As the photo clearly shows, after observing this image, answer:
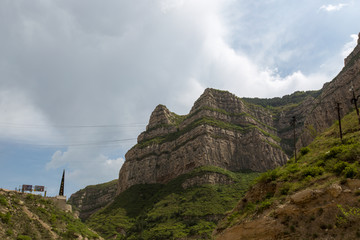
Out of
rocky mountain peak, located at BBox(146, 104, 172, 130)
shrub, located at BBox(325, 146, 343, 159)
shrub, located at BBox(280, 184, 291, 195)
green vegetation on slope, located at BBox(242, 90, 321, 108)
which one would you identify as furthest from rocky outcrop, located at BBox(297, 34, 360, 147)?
green vegetation on slope, located at BBox(242, 90, 321, 108)

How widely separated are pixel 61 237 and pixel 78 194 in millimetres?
135425

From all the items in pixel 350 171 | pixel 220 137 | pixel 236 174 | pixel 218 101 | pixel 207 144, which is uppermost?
pixel 218 101

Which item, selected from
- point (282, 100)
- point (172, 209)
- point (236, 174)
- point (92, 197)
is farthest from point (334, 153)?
point (282, 100)

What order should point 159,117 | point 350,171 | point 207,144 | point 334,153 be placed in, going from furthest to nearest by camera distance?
1. point 159,117
2. point 207,144
3. point 334,153
4. point 350,171

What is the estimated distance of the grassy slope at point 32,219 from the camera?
3597 centimetres

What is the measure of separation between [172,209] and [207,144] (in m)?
34.7

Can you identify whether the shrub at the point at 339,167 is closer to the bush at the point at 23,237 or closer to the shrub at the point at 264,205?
the shrub at the point at 264,205

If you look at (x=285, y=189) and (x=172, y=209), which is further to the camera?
(x=172, y=209)

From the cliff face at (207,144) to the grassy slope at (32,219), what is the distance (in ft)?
204

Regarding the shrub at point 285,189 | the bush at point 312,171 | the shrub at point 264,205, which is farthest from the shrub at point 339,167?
the shrub at point 264,205

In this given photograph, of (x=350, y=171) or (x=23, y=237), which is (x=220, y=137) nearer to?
(x=23, y=237)

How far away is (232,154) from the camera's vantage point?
11256 centimetres

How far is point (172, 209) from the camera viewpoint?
81375mm

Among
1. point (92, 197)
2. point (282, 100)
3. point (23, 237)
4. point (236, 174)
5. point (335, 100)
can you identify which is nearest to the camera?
point (23, 237)
